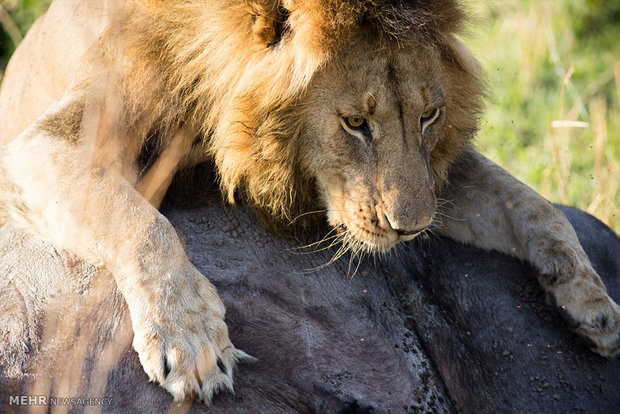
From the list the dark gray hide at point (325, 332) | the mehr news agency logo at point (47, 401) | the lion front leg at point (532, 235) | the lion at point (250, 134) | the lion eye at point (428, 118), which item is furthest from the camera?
the lion front leg at point (532, 235)

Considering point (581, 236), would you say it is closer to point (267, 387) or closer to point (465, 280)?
point (465, 280)

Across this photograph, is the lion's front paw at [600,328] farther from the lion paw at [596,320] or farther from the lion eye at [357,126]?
the lion eye at [357,126]

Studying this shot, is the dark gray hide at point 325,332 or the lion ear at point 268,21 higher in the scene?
the lion ear at point 268,21

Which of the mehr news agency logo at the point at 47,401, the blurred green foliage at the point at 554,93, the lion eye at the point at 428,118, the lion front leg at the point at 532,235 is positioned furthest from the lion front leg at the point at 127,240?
the blurred green foliage at the point at 554,93

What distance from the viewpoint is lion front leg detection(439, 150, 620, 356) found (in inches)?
118

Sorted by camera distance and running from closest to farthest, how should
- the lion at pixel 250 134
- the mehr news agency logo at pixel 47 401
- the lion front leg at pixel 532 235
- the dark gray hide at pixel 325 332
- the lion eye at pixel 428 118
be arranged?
the mehr news agency logo at pixel 47 401, the dark gray hide at pixel 325 332, the lion at pixel 250 134, the lion eye at pixel 428 118, the lion front leg at pixel 532 235

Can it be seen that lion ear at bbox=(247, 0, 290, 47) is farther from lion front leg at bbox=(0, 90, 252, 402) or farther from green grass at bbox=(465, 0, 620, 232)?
green grass at bbox=(465, 0, 620, 232)

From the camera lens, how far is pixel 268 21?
109 inches

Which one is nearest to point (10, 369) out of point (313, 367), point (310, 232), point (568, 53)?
point (313, 367)

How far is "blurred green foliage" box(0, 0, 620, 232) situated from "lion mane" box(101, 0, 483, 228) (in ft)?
6.13

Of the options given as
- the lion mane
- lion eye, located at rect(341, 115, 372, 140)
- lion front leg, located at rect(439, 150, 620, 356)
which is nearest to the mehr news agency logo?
the lion mane

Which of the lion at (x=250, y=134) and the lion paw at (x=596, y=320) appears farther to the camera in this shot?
the lion paw at (x=596, y=320)

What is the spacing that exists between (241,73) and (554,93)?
460 centimetres

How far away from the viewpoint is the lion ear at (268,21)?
274 cm
